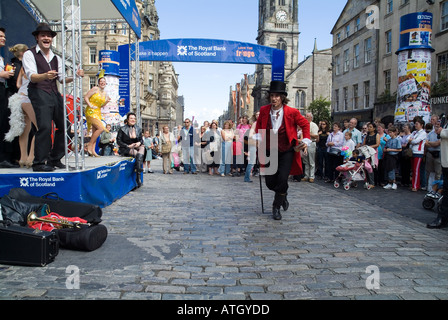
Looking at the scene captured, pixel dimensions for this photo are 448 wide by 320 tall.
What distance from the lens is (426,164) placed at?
9.82m

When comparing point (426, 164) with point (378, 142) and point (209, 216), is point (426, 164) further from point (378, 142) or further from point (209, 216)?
point (209, 216)

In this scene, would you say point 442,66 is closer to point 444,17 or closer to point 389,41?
point 444,17

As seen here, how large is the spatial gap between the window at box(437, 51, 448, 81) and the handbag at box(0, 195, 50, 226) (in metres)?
22.5

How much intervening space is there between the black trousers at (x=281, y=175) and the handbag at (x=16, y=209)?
11.5 ft

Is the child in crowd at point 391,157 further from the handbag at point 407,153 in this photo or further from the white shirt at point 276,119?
the white shirt at point 276,119

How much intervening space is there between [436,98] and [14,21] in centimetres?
1981

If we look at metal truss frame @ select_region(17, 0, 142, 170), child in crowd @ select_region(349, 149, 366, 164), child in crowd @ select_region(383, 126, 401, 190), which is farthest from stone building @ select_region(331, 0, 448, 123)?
metal truss frame @ select_region(17, 0, 142, 170)

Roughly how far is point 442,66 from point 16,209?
2375 cm

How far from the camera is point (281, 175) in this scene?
6.21m

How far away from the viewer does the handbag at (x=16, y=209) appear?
171 inches

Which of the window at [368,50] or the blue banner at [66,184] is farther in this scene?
the window at [368,50]

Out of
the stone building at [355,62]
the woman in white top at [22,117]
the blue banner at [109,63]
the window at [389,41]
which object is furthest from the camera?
the stone building at [355,62]

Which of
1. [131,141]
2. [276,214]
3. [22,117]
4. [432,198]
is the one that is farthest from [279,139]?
[131,141]

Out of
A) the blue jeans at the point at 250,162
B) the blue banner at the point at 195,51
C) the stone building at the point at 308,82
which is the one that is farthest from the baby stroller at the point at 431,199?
the stone building at the point at 308,82
